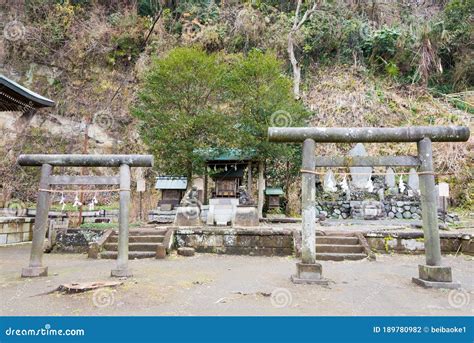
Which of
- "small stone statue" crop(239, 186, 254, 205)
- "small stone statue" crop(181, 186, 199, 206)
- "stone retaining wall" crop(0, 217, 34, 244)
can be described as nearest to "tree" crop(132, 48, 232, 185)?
"small stone statue" crop(181, 186, 199, 206)

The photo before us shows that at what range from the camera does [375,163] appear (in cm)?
592

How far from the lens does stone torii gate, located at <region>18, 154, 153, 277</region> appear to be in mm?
6270

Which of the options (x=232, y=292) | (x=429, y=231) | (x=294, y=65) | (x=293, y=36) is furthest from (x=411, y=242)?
(x=293, y=36)

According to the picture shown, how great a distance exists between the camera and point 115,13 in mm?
23172

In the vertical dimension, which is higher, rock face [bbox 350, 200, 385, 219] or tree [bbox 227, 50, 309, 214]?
tree [bbox 227, 50, 309, 214]

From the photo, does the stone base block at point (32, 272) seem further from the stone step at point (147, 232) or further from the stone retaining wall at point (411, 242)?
the stone retaining wall at point (411, 242)

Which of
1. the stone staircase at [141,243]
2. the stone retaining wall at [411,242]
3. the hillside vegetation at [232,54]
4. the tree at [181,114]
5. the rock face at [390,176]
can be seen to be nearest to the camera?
the rock face at [390,176]

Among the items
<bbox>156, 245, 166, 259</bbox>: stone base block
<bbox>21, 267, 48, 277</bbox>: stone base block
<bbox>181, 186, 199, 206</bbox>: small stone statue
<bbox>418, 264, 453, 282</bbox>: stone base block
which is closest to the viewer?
<bbox>418, 264, 453, 282</bbox>: stone base block

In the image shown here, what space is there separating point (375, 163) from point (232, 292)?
348cm

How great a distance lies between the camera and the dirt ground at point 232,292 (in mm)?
4270
